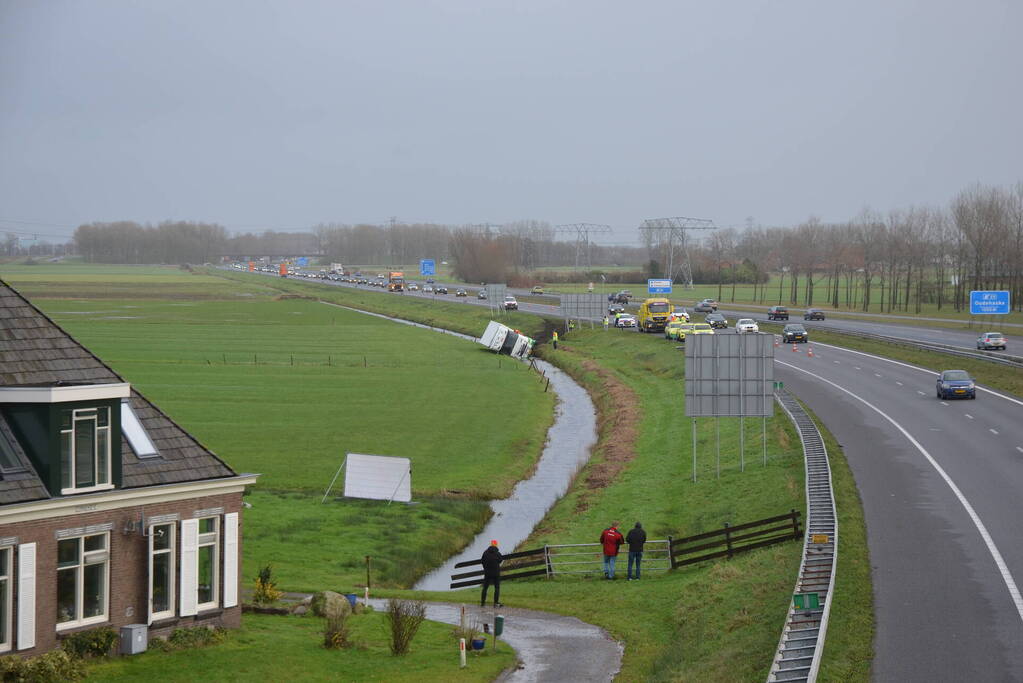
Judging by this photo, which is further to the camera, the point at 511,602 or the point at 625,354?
the point at 625,354

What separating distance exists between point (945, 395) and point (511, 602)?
39.8m

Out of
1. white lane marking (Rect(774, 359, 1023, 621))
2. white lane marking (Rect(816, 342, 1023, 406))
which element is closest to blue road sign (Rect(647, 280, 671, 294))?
white lane marking (Rect(816, 342, 1023, 406))

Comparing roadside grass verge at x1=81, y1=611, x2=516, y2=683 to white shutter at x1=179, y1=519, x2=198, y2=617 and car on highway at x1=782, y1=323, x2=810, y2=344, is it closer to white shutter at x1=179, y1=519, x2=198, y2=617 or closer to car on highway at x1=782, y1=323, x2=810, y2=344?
white shutter at x1=179, y1=519, x2=198, y2=617

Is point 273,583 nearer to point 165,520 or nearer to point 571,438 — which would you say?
point 165,520

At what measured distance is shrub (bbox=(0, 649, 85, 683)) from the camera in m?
20.5

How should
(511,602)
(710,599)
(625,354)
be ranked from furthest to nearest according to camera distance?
(625,354) → (511,602) → (710,599)

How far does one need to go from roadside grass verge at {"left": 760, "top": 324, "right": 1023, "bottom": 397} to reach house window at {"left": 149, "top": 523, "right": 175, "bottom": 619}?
52101mm

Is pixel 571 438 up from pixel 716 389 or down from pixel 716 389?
down

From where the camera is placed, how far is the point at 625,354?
101 m

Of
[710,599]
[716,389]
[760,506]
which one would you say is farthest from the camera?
[716,389]

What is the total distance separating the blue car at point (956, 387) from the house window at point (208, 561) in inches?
1866

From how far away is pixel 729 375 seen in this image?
44.6 m

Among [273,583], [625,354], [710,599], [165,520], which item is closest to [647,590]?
[710,599]

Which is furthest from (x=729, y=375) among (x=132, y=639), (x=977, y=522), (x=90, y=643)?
(x=90, y=643)
